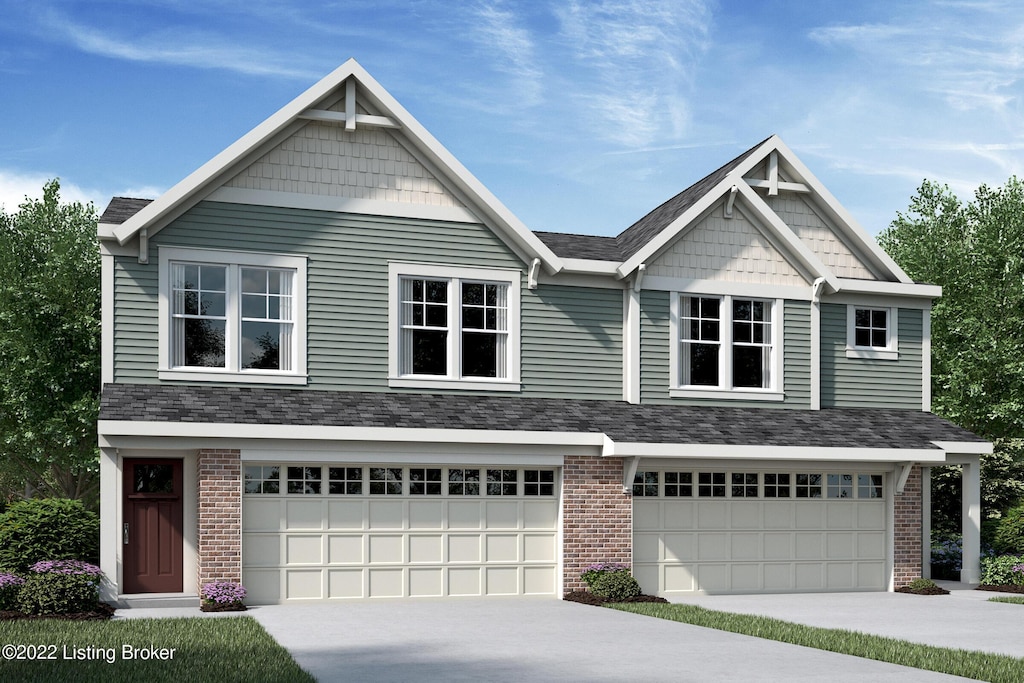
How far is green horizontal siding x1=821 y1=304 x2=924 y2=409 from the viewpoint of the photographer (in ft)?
80.2

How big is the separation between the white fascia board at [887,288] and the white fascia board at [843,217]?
0.23 metres

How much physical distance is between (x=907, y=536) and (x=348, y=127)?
1302 cm

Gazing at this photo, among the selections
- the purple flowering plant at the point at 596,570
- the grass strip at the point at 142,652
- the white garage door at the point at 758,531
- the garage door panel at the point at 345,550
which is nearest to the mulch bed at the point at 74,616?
the grass strip at the point at 142,652

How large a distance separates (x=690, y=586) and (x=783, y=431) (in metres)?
3.37

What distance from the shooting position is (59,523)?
18266mm

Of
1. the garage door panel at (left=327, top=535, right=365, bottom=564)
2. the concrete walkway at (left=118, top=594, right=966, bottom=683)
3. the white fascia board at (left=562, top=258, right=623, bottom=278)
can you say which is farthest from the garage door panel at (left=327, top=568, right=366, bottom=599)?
the white fascia board at (left=562, top=258, right=623, bottom=278)

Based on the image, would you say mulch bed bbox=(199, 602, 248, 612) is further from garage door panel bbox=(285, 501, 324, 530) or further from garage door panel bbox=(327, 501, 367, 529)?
garage door panel bbox=(327, 501, 367, 529)

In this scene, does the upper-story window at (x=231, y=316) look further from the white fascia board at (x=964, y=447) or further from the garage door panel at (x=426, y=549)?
the white fascia board at (x=964, y=447)

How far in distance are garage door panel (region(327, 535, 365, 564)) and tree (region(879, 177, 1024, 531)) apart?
16956mm

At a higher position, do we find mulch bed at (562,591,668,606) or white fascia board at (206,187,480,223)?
white fascia board at (206,187,480,223)

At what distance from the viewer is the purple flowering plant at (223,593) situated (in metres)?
18.1

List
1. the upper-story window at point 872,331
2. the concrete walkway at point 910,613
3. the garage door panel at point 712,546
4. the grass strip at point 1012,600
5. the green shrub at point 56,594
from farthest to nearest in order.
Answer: the upper-story window at point 872,331, the garage door panel at point 712,546, the grass strip at point 1012,600, the green shrub at point 56,594, the concrete walkway at point 910,613

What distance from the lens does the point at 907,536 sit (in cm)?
2305

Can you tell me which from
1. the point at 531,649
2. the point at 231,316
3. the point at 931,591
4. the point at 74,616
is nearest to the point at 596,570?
the point at 931,591
